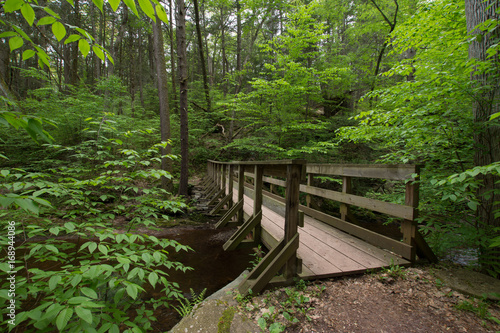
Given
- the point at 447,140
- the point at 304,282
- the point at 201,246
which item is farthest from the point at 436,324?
the point at 201,246

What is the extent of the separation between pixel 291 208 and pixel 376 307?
3.87 feet

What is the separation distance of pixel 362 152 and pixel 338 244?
7.86 meters

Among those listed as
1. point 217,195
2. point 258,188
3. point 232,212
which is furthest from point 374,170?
point 217,195

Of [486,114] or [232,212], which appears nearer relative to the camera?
[486,114]

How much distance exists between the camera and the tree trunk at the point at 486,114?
7.79 ft

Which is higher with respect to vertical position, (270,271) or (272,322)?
(270,271)

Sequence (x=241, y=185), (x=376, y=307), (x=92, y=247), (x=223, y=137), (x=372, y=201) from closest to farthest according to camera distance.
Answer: (x=92, y=247) < (x=376, y=307) < (x=372, y=201) < (x=241, y=185) < (x=223, y=137)

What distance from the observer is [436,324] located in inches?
68.4

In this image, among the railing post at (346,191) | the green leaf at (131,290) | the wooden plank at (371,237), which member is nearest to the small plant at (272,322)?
the green leaf at (131,290)

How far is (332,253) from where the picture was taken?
108 inches

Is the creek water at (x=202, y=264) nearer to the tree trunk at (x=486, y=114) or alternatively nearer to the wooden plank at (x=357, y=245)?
the wooden plank at (x=357, y=245)

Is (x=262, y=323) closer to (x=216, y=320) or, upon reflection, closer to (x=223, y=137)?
(x=216, y=320)

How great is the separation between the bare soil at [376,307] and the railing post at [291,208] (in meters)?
0.18

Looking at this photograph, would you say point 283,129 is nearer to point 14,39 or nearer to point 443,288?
point 443,288
